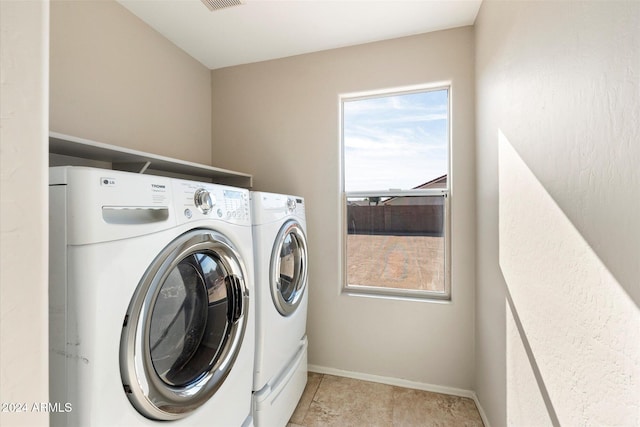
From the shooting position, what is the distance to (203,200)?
0.96 metres

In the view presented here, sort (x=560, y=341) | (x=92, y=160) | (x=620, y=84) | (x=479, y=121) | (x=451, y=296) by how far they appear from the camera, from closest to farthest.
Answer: (x=620, y=84), (x=560, y=341), (x=92, y=160), (x=479, y=121), (x=451, y=296)

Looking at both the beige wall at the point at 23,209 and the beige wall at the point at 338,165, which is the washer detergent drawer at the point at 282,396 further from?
the beige wall at the point at 23,209

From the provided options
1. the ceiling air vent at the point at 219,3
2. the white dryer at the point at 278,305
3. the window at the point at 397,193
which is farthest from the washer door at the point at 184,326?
A: the ceiling air vent at the point at 219,3

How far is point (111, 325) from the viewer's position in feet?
2.21

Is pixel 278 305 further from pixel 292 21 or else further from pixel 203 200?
pixel 292 21

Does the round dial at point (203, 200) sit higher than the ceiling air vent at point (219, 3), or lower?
lower

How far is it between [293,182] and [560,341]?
1.78m

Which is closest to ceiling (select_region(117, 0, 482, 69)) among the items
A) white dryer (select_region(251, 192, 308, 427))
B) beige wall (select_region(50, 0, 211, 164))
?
beige wall (select_region(50, 0, 211, 164))

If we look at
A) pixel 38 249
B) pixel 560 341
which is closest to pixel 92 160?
pixel 38 249

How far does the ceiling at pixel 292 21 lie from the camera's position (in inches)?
64.9

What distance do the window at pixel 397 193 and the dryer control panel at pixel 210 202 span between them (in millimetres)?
1118

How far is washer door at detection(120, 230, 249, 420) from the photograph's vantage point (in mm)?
738

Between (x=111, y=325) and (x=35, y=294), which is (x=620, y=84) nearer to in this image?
(x=35, y=294)

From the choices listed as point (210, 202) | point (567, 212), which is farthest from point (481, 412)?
point (210, 202)
